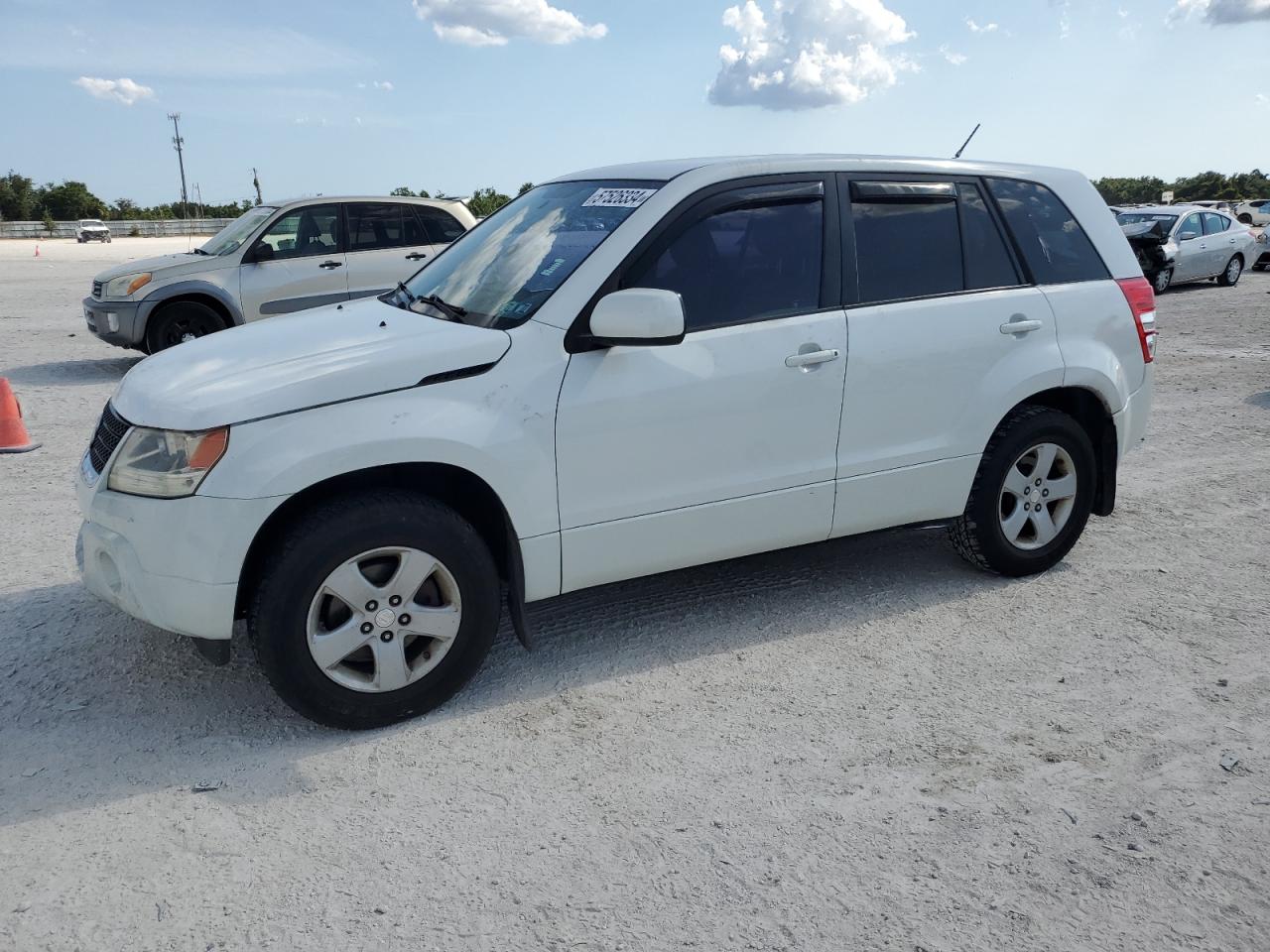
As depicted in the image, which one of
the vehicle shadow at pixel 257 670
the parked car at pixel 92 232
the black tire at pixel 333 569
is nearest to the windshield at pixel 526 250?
the black tire at pixel 333 569

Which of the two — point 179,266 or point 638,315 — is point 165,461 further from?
point 179,266

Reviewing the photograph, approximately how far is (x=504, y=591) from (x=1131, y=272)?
11.0ft

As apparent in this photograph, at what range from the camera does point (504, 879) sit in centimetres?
293

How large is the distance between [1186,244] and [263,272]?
15926 mm

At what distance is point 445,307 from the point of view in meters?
4.25

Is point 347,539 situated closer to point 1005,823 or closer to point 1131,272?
point 1005,823

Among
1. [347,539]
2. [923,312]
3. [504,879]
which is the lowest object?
[504,879]

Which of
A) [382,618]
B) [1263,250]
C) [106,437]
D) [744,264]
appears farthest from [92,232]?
[382,618]

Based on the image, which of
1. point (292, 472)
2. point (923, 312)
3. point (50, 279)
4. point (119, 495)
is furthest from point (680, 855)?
point (50, 279)

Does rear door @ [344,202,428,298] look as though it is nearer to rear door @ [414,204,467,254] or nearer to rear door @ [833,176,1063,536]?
rear door @ [414,204,467,254]

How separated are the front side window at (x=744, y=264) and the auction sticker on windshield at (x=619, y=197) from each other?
8.7 inches

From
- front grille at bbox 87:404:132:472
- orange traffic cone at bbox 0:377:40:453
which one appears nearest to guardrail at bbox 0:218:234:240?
orange traffic cone at bbox 0:377:40:453

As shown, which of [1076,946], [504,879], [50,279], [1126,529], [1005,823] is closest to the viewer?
[1076,946]

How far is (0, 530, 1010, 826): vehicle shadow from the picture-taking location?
11.5 ft
